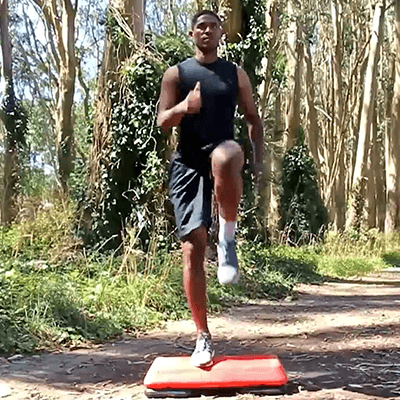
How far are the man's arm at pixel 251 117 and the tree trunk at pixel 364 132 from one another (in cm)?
1649

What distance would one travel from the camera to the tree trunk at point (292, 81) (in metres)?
21.6

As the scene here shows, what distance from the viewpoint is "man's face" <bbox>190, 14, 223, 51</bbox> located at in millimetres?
3650

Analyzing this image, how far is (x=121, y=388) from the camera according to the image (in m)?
3.92

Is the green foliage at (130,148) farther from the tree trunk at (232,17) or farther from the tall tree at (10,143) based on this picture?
the tall tree at (10,143)

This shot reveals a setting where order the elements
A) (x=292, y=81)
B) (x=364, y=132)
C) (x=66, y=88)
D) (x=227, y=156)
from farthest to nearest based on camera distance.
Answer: (x=292, y=81)
(x=364, y=132)
(x=66, y=88)
(x=227, y=156)

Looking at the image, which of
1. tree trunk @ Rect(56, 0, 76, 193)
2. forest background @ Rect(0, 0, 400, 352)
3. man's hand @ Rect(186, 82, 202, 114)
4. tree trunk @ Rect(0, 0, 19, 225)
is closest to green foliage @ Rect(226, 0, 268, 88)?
forest background @ Rect(0, 0, 400, 352)

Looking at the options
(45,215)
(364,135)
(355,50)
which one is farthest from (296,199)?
(355,50)

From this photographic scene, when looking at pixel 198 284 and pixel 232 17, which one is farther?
pixel 232 17

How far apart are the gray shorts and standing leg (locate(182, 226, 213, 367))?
51mm

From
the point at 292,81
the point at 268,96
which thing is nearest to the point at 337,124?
the point at 292,81

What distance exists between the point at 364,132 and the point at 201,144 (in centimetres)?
1830

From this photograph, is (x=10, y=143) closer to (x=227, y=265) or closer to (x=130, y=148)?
(x=130, y=148)

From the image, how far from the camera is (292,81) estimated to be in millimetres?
23219

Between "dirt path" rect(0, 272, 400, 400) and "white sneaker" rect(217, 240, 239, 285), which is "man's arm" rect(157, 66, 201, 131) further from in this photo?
"dirt path" rect(0, 272, 400, 400)
